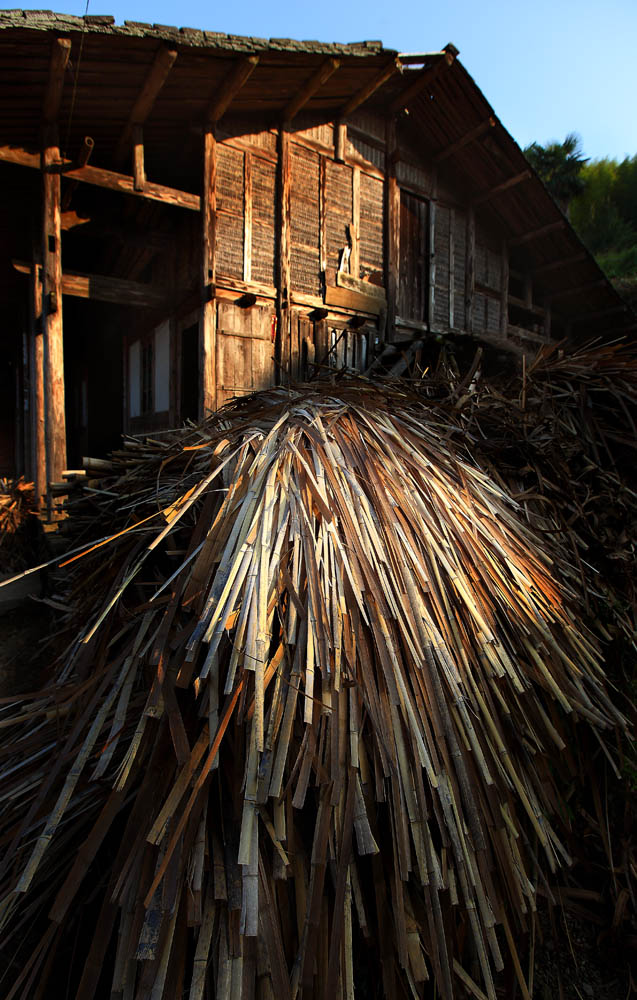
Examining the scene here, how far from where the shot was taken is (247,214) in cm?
611

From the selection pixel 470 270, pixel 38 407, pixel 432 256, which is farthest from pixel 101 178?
pixel 470 270

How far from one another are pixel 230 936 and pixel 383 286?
7549 millimetres

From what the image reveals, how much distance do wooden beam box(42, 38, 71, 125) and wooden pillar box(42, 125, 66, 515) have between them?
0.17m

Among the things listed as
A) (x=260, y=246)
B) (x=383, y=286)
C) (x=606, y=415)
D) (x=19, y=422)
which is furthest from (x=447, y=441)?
(x=19, y=422)

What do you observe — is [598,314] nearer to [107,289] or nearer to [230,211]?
[230,211]

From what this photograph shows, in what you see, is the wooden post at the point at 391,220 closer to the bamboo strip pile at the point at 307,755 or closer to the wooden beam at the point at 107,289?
the wooden beam at the point at 107,289

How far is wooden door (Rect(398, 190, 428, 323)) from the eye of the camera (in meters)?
7.61

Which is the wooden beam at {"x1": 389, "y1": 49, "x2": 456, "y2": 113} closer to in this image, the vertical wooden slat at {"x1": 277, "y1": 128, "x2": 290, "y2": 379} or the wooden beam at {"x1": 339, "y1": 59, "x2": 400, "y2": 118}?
the wooden beam at {"x1": 339, "y1": 59, "x2": 400, "y2": 118}

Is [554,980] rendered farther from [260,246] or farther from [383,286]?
[383,286]

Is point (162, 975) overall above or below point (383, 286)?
below

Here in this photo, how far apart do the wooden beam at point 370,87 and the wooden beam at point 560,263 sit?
4457 mm

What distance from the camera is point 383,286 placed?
7391 mm

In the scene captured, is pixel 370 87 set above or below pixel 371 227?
above

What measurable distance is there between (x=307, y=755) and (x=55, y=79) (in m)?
5.53
